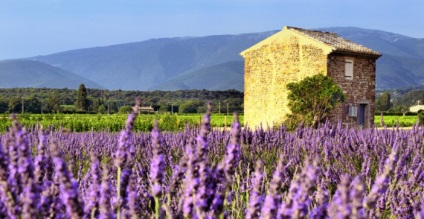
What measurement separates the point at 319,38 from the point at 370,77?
125 inches

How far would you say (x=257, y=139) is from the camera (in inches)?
271

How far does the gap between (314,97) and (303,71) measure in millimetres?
2284

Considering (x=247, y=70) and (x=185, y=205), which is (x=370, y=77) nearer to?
(x=247, y=70)

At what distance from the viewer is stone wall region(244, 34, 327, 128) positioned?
2388 cm

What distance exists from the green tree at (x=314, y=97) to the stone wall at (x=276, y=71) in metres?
1.03

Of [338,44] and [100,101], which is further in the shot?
[100,101]

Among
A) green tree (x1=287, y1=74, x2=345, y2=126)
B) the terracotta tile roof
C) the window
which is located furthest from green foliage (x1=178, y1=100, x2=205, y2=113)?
green tree (x1=287, y1=74, x2=345, y2=126)

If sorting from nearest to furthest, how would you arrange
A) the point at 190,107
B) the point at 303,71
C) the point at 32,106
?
the point at 303,71 → the point at 32,106 → the point at 190,107

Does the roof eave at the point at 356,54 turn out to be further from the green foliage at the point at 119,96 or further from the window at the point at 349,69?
the green foliage at the point at 119,96

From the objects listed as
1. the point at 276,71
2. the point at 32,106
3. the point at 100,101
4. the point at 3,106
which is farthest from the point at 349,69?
the point at 100,101

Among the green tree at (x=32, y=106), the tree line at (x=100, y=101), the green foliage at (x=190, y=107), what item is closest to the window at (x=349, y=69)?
the tree line at (x=100, y=101)

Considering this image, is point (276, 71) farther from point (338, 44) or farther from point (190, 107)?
point (190, 107)

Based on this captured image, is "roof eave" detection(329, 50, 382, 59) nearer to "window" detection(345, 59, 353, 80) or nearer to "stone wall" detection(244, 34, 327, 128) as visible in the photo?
"window" detection(345, 59, 353, 80)

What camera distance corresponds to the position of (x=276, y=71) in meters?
25.0
